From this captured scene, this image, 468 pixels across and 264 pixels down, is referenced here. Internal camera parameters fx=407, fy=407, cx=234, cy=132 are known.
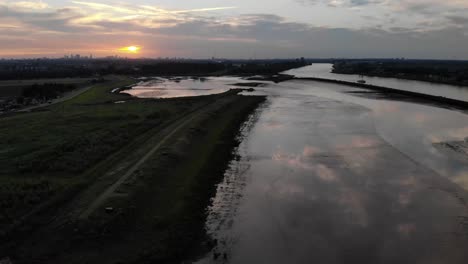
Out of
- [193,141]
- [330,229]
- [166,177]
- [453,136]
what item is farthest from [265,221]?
[453,136]

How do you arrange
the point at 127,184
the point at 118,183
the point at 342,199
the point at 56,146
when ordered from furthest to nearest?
the point at 56,146 → the point at 118,183 → the point at 127,184 → the point at 342,199

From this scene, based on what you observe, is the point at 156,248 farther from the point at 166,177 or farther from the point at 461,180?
the point at 461,180

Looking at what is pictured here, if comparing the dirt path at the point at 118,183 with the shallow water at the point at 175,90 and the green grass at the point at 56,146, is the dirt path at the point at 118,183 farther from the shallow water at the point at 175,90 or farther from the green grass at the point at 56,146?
the shallow water at the point at 175,90

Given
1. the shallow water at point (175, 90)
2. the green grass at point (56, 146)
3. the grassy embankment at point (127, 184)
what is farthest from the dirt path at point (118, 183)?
the shallow water at point (175, 90)

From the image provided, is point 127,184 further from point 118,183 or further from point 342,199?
point 342,199

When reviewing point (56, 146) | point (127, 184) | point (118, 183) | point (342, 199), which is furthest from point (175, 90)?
point (342, 199)

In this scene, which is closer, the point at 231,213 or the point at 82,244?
the point at 82,244
